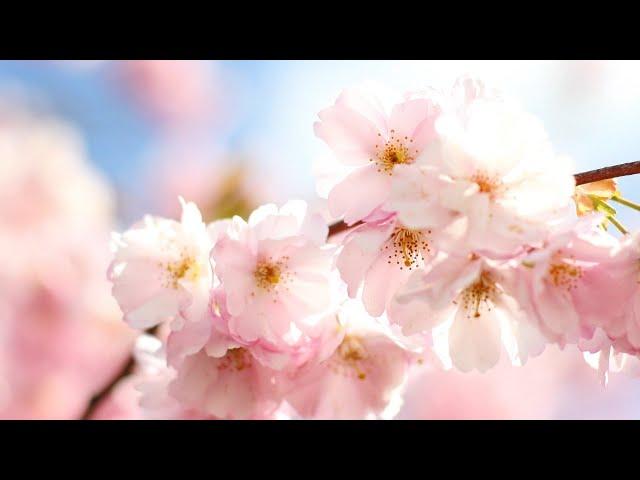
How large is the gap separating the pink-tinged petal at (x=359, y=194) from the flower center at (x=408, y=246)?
48 millimetres

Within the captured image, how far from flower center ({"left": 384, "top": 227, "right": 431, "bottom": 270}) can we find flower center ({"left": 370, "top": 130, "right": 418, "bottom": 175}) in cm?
8

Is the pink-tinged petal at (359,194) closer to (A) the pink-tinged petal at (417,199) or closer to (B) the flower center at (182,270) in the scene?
(A) the pink-tinged petal at (417,199)

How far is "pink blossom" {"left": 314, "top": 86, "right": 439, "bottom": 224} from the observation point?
40.3 inches

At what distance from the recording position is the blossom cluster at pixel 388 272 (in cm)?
90

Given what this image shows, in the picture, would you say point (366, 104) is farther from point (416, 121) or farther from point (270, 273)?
point (270, 273)

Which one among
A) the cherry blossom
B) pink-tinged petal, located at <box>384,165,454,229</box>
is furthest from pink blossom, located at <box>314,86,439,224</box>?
the cherry blossom

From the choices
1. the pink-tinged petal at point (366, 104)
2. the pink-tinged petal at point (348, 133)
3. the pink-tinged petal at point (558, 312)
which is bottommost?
the pink-tinged petal at point (558, 312)

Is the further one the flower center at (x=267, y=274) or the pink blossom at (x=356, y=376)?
the pink blossom at (x=356, y=376)

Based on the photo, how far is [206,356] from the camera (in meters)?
1.25

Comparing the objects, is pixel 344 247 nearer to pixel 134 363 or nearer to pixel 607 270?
pixel 607 270

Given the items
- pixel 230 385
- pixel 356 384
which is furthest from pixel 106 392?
pixel 356 384

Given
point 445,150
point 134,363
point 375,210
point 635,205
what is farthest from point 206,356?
point 635,205

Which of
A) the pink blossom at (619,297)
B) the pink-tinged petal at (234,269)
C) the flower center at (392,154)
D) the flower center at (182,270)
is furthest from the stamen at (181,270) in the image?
the pink blossom at (619,297)

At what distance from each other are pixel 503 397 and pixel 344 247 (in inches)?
63.9
